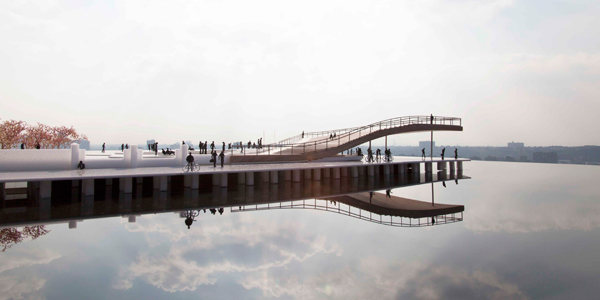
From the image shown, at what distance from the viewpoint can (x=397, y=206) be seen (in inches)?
631

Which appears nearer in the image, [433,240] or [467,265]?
[467,265]

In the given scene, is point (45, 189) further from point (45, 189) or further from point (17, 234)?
point (17, 234)

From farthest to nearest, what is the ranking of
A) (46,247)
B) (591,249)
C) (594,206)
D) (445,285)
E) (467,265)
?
(594,206), (591,249), (46,247), (467,265), (445,285)

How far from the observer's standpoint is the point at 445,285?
669 cm

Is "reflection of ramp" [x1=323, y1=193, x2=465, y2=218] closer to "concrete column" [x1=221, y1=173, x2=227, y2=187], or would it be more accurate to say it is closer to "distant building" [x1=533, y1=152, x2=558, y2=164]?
"concrete column" [x1=221, y1=173, x2=227, y2=187]

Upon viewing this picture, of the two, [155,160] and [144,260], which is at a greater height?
[155,160]

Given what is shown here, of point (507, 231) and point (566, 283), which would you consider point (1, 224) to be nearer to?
point (566, 283)

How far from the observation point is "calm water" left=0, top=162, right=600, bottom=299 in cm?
644

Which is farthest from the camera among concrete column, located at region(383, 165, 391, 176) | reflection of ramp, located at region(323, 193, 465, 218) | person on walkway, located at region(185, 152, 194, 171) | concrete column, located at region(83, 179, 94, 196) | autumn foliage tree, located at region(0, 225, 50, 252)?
concrete column, located at region(383, 165, 391, 176)

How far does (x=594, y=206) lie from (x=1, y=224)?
27.4 metres

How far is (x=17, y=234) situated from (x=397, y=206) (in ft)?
49.7

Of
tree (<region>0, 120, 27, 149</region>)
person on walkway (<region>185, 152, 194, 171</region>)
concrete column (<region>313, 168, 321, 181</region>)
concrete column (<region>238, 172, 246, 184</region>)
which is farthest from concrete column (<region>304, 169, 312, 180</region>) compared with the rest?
tree (<region>0, 120, 27, 149</region>)

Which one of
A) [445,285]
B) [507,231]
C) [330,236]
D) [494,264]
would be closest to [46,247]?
[330,236]

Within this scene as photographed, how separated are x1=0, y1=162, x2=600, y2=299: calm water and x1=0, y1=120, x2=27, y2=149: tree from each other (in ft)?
100
